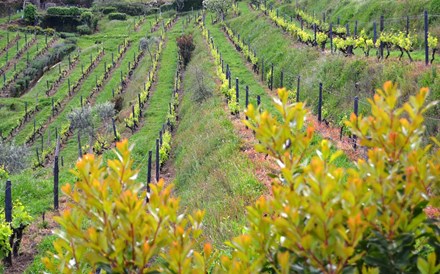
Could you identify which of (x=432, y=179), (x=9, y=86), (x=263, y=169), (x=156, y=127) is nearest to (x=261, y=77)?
(x=156, y=127)

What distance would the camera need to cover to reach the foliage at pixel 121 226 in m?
1.82

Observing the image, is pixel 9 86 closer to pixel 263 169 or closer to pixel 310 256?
pixel 263 169

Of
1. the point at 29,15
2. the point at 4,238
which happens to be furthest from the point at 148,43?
the point at 4,238

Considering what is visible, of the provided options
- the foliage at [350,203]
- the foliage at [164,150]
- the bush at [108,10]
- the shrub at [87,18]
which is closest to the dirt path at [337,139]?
the foliage at [164,150]

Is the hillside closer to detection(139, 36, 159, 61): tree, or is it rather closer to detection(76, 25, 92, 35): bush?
detection(139, 36, 159, 61): tree

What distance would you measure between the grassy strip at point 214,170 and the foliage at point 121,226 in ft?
2.29

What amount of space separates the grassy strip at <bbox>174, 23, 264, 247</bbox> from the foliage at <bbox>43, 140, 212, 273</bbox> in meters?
0.70

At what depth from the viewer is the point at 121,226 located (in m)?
1.87

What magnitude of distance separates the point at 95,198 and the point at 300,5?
4211 centimetres

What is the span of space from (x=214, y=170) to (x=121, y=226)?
1000cm

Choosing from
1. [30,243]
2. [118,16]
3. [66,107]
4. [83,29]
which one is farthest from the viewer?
[118,16]

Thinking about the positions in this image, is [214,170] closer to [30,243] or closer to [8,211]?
[30,243]

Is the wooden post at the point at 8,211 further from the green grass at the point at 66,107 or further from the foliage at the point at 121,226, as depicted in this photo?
the foliage at the point at 121,226

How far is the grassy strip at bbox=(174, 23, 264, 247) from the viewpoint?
25.7ft
